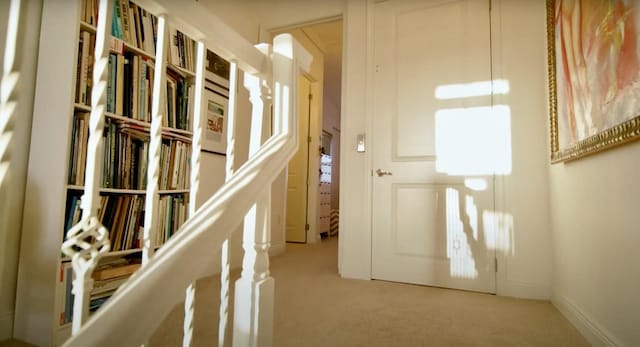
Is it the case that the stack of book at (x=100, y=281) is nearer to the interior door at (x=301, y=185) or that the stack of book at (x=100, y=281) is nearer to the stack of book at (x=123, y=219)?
the stack of book at (x=123, y=219)

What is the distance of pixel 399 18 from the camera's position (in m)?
2.39

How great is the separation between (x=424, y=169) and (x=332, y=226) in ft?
10.2

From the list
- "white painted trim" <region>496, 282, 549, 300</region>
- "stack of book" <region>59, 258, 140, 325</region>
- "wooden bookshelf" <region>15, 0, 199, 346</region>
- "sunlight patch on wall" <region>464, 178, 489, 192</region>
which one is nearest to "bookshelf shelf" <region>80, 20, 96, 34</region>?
"wooden bookshelf" <region>15, 0, 199, 346</region>

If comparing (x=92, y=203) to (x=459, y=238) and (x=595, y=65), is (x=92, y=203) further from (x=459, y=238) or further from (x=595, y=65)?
(x=459, y=238)

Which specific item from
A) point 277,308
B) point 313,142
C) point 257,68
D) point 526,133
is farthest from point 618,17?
point 313,142

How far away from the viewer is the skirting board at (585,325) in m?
1.19

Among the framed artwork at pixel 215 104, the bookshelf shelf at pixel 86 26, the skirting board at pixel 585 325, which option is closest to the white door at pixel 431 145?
the skirting board at pixel 585 325

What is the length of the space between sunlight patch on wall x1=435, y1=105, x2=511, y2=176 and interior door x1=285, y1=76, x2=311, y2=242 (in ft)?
7.16

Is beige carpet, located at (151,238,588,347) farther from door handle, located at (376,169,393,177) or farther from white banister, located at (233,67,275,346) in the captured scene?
door handle, located at (376,169,393,177)

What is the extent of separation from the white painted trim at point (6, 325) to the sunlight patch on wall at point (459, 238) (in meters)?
2.36

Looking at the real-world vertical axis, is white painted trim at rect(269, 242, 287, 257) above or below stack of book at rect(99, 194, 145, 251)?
below

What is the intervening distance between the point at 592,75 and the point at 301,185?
322 centimetres

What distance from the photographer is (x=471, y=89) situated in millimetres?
2141

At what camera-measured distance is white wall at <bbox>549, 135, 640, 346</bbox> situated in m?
1.04
